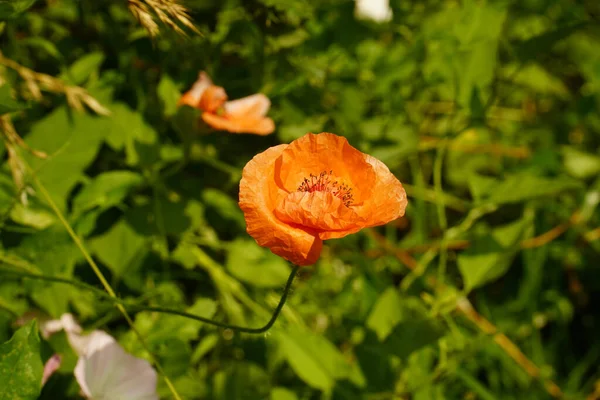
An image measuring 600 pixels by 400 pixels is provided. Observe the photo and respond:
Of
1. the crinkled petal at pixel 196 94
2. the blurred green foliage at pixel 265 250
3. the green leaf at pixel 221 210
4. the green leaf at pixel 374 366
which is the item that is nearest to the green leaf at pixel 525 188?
the blurred green foliage at pixel 265 250

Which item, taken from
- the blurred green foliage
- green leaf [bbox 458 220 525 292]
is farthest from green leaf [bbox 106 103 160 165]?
green leaf [bbox 458 220 525 292]

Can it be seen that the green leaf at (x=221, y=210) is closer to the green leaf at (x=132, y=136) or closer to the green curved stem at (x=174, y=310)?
the green leaf at (x=132, y=136)

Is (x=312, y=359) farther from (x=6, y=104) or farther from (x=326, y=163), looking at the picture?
(x=6, y=104)

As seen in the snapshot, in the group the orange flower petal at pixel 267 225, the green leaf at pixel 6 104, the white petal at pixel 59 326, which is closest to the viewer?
the orange flower petal at pixel 267 225

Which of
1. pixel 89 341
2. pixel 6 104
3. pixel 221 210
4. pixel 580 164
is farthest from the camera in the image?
pixel 580 164

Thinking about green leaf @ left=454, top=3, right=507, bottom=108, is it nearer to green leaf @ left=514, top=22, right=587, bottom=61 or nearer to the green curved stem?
green leaf @ left=514, top=22, right=587, bottom=61

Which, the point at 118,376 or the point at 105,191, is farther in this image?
the point at 105,191

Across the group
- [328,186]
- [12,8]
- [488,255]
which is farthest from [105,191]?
[488,255]
